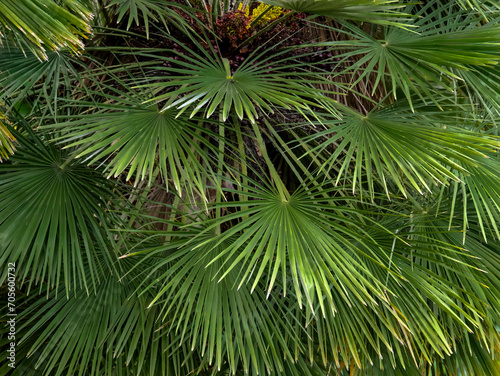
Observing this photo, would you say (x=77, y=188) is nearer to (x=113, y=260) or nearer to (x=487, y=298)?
(x=113, y=260)

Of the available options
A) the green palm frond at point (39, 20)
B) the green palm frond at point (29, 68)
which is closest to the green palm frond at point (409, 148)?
the green palm frond at point (39, 20)

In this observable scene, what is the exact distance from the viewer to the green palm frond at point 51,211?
93 centimetres

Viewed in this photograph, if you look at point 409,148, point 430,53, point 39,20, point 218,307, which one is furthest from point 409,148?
point 39,20

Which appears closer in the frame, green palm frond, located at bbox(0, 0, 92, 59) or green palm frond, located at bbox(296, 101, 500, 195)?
green palm frond, located at bbox(0, 0, 92, 59)

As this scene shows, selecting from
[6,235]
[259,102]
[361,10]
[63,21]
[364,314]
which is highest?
[361,10]

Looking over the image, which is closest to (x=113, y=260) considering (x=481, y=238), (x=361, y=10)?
(x=361, y=10)

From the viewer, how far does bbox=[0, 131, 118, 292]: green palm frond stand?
36.8 inches

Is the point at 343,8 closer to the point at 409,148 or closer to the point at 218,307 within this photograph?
the point at 409,148

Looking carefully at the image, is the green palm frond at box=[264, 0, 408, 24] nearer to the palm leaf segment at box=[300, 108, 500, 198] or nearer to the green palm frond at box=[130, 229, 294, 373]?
the palm leaf segment at box=[300, 108, 500, 198]

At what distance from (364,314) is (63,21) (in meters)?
0.83

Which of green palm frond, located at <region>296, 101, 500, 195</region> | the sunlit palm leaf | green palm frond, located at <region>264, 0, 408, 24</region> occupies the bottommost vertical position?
the sunlit palm leaf

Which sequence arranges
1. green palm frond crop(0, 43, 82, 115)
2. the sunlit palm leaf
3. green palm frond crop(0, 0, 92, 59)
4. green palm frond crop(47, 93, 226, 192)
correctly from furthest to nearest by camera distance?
1. green palm frond crop(0, 43, 82, 115)
2. the sunlit palm leaf
3. green palm frond crop(47, 93, 226, 192)
4. green palm frond crop(0, 0, 92, 59)

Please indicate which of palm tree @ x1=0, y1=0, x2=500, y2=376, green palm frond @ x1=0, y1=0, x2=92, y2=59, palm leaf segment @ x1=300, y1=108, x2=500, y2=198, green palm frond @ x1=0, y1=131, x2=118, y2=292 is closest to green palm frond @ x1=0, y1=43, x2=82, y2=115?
palm tree @ x1=0, y1=0, x2=500, y2=376

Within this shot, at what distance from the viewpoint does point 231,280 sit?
97cm
